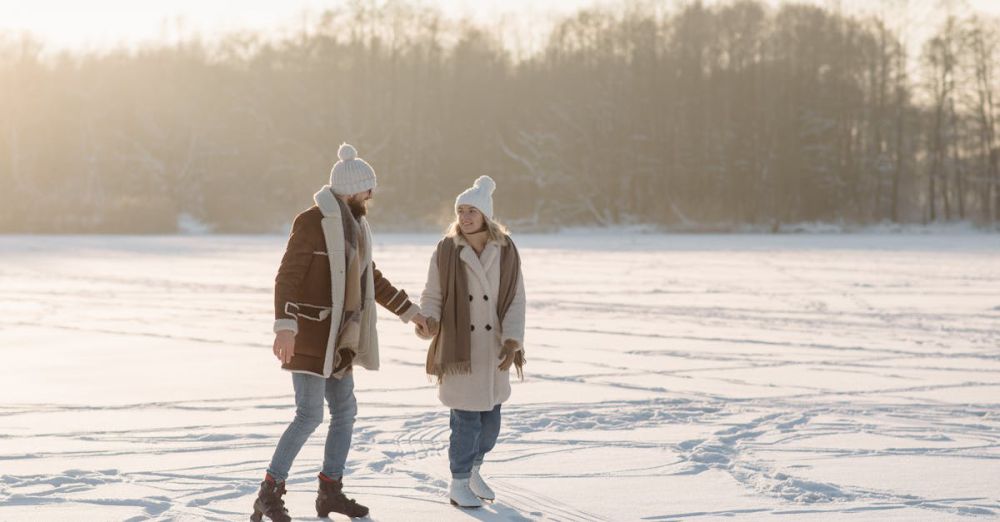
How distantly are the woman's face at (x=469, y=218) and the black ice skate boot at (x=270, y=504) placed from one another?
1.25 meters

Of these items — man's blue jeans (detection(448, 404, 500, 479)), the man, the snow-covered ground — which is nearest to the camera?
the man

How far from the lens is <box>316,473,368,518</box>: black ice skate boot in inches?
189

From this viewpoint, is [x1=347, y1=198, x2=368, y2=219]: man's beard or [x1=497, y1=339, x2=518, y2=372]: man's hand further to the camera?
[x1=497, y1=339, x2=518, y2=372]: man's hand

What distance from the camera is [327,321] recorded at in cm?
462

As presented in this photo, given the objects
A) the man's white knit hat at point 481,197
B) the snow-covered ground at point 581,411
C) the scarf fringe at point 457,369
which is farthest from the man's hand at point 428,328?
the snow-covered ground at point 581,411

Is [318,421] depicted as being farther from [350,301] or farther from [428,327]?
[428,327]

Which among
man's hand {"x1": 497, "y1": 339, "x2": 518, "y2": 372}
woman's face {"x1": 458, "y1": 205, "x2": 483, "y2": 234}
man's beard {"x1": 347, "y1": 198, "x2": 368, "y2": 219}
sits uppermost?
man's beard {"x1": 347, "y1": 198, "x2": 368, "y2": 219}

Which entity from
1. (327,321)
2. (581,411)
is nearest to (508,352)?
(327,321)

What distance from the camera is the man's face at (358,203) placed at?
482 centimetres

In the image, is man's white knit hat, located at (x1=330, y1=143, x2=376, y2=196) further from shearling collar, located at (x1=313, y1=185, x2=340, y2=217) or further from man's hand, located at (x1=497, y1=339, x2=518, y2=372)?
man's hand, located at (x1=497, y1=339, x2=518, y2=372)

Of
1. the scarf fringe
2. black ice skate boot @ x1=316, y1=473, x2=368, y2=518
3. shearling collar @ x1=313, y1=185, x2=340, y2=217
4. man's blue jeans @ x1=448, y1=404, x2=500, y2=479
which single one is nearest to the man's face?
shearling collar @ x1=313, y1=185, x2=340, y2=217

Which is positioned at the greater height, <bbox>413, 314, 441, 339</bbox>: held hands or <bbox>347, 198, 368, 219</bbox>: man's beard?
<bbox>347, 198, 368, 219</bbox>: man's beard

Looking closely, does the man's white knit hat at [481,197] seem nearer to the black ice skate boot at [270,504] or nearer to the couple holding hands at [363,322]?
the couple holding hands at [363,322]

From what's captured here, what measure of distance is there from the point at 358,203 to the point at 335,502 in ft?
3.87
